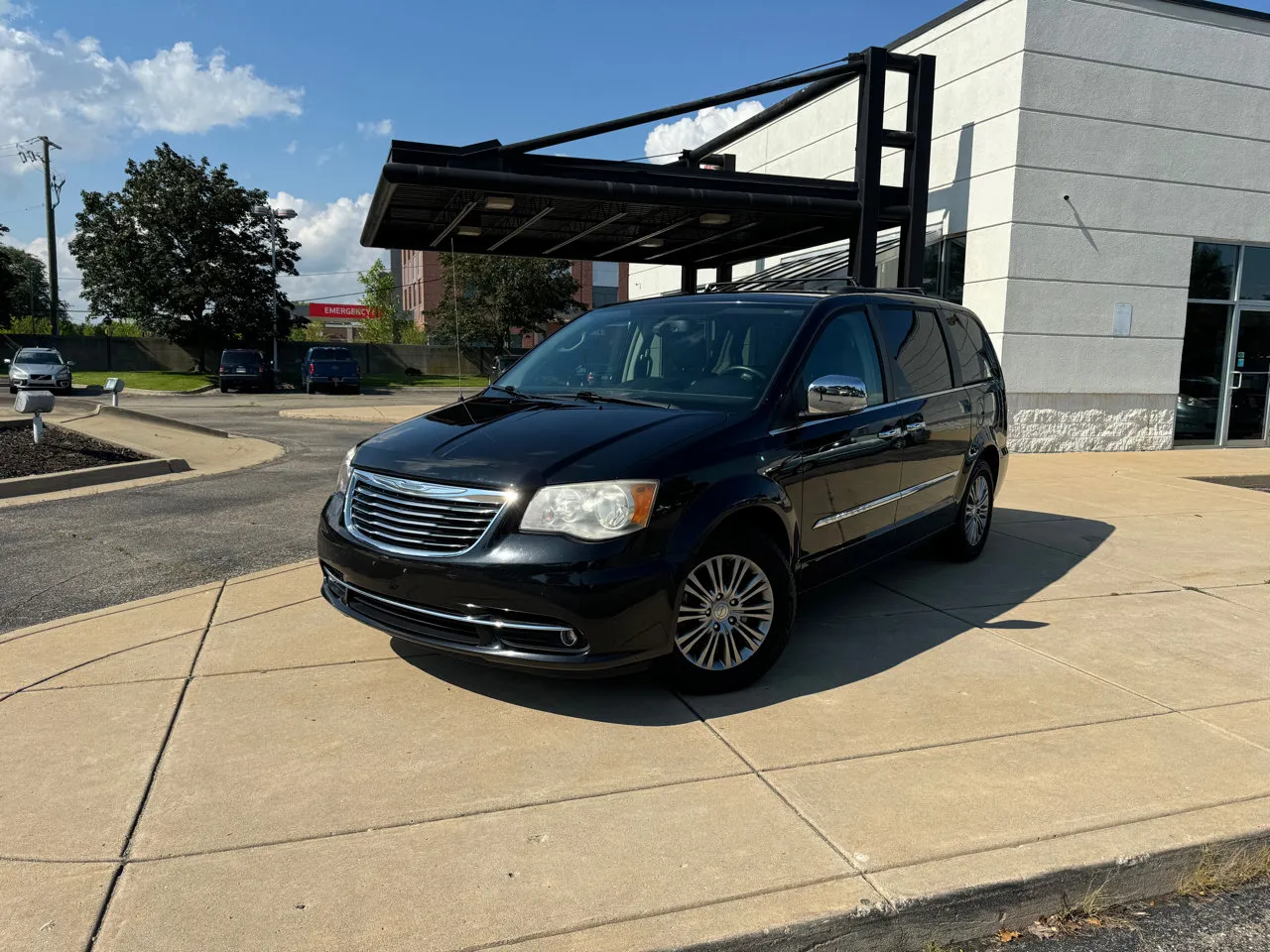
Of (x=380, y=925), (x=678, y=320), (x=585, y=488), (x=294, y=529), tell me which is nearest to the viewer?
(x=380, y=925)

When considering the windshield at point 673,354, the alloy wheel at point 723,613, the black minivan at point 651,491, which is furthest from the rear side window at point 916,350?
the alloy wheel at point 723,613

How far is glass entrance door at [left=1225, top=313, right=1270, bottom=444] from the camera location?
47.3 feet

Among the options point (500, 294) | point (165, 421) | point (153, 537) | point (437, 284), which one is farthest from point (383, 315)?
point (153, 537)

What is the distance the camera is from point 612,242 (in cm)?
1565

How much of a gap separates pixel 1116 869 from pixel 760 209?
10.7m

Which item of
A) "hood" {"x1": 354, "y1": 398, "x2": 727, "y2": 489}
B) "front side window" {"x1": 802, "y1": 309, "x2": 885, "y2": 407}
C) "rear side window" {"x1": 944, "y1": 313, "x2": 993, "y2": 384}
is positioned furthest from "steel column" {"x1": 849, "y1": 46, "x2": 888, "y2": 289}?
"hood" {"x1": 354, "y1": 398, "x2": 727, "y2": 489}

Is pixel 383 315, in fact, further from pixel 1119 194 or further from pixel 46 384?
pixel 1119 194

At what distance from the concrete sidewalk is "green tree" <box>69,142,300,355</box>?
4033 centimetres

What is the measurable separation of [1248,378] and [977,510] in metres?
11.1

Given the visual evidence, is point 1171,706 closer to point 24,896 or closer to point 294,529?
point 24,896

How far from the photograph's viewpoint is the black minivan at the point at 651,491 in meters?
3.54

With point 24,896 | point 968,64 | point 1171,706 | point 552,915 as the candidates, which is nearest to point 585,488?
point 552,915

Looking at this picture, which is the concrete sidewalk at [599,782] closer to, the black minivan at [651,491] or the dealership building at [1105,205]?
the black minivan at [651,491]

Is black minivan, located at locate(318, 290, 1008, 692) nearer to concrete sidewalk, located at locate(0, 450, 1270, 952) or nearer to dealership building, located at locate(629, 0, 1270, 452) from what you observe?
concrete sidewalk, located at locate(0, 450, 1270, 952)
